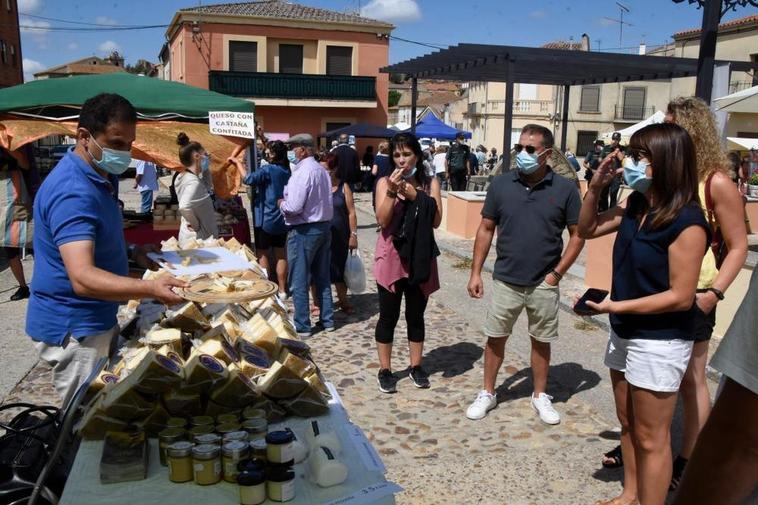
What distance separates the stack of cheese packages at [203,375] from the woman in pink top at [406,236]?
1.58 meters

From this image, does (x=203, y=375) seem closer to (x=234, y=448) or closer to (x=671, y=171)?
(x=234, y=448)

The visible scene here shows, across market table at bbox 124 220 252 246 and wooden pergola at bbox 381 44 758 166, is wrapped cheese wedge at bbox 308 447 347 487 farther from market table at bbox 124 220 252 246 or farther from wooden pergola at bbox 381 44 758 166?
wooden pergola at bbox 381 44 758 166

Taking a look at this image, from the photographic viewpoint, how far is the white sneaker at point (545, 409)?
14.3ft

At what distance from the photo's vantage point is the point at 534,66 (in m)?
12.2

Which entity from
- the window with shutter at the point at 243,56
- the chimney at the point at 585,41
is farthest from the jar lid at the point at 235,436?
the chimney at the point at 585,41

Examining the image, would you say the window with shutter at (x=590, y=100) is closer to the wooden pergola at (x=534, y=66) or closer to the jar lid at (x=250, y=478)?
the wooden pergola at (x=534, y=66)

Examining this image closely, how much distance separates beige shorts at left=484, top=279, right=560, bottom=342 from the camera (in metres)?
4.20

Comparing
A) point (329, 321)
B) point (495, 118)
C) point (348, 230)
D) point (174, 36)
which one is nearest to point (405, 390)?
point (329, 321)

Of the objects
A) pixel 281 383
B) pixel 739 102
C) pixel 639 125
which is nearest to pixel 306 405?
pixel 281 383

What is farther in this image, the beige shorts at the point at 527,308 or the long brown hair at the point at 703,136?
the beige shorts at the point at 527,308

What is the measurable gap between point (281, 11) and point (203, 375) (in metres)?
33.1

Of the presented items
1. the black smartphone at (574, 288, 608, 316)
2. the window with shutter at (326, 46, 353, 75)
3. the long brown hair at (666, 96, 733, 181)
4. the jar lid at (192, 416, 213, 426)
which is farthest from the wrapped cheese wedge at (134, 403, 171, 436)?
the window with shutter at (326, 46, 353, 75)

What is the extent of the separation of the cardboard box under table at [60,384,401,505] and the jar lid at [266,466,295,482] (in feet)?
0.27

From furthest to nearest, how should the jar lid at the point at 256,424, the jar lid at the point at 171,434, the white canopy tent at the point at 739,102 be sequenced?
the white canopy tent at the point at 739,102
the jar lid at the point at 256,424
the jar lid at the point at 171,434
